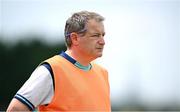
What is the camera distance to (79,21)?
611 cm

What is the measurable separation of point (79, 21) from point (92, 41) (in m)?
0.19

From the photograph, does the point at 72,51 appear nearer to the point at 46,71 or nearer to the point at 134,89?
the point at 46,71

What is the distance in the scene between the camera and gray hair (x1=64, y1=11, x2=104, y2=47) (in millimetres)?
6105

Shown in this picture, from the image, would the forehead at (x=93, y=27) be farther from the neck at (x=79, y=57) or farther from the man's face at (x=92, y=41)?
the neck at (x=79, y=57)

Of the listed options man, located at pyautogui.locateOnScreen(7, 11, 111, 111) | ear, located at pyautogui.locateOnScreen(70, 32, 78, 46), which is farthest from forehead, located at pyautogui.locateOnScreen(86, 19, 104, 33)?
ear, located at pyautogui.locateOnScreen(70, 32, 78, 46)

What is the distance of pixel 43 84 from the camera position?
571 centimetres

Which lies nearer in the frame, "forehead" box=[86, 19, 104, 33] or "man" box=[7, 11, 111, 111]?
"man" box=[7, 11, 111, 111]

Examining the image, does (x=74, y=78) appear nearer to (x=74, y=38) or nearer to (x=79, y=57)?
(x=79, y=57)

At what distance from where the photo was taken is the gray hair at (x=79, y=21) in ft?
20.0

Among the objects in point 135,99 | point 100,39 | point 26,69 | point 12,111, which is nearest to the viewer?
point 12,111

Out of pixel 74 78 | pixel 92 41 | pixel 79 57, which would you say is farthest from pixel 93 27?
pixel 74 78

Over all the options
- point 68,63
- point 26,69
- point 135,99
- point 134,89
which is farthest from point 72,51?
point 134,89

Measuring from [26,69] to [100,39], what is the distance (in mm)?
28115

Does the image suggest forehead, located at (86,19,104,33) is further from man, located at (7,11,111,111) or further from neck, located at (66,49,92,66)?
neck, located at (66,49,92,66)
